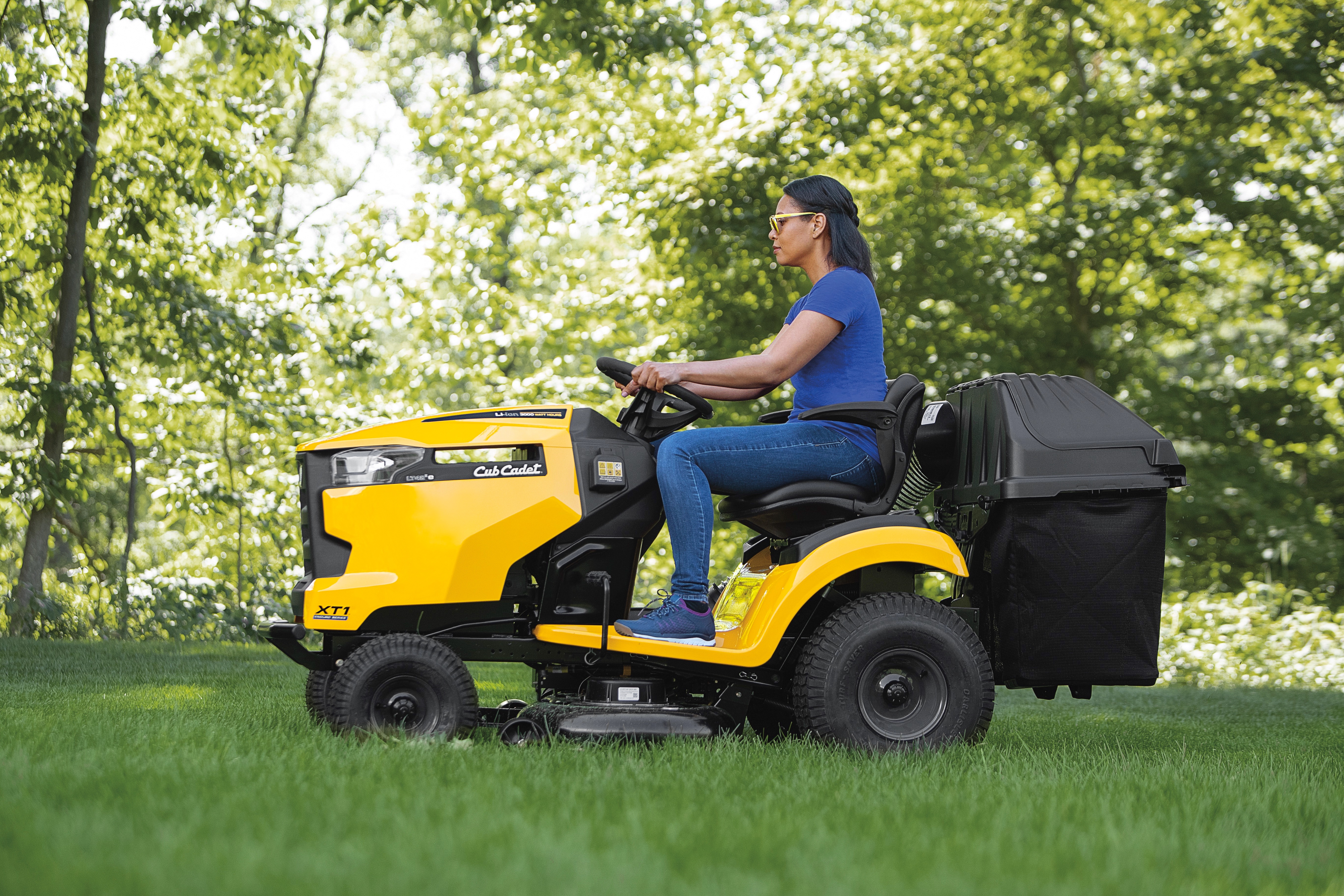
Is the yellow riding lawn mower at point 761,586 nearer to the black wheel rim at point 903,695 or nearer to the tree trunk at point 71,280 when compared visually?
the black wheel rim at point 903,695

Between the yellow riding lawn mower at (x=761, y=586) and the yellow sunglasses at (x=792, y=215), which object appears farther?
the yellow sunglasses at (x=792, y=215)

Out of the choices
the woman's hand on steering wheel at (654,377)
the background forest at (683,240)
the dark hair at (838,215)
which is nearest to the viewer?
the woman's hand on steering wheel at (654,377)

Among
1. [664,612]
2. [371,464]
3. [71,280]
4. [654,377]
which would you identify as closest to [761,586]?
[664,612]

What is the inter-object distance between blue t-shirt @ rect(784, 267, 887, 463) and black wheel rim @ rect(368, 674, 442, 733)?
1.33 m

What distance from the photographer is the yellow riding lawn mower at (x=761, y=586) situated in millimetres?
3178

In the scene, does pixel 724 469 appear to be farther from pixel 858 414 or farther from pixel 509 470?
pixel 509 470

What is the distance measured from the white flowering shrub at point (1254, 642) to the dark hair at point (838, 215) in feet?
21.9

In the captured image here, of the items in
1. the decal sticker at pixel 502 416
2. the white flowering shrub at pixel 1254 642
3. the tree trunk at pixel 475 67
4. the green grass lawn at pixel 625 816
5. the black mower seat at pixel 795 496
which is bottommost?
the white flowering shrub at pixel 1254 642

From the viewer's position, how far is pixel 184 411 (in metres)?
12.0

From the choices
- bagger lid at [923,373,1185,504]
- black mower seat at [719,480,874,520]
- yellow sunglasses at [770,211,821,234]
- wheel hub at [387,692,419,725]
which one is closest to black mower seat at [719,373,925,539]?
black mower seat at [719,480,874,520]

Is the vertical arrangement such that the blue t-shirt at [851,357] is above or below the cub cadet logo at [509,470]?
above

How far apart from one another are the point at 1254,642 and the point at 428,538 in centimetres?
840

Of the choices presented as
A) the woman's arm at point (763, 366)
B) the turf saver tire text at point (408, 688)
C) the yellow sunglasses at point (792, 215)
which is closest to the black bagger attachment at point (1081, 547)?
the woman's arm at point (763, 366)

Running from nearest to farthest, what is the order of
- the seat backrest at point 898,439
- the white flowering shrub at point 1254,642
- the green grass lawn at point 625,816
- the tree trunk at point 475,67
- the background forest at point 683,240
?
the green grass lawn at point 625,816, the seat backrest at point 898,439, the background forest at point 683,240, the white flowering shrub at point 1254,642, the tree trunk at point 475,67
